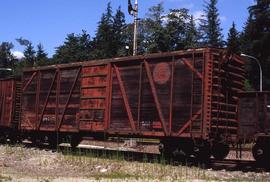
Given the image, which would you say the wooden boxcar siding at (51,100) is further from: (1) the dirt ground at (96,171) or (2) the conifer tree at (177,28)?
(2) the conifer tree at (177,28)

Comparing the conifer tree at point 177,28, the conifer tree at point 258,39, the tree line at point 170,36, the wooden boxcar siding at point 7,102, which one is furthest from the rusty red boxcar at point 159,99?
the conifer tree at point 177,28

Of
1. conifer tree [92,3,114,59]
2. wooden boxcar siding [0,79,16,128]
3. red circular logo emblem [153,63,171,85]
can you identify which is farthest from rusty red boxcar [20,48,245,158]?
conifer tree [92,3,114,59]

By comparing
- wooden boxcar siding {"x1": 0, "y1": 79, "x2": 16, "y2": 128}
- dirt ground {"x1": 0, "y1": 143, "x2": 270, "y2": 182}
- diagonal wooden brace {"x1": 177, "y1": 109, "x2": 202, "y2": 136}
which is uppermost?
wooden boxcar siding {"x1": 0, "y1": 79, "x2": 16, "y2": 128}

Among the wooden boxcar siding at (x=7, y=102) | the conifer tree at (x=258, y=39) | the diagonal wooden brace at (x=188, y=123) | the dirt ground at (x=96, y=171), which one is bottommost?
the dirt ground at (x=96, y=171)

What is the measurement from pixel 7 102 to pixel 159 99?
1294 centimetres

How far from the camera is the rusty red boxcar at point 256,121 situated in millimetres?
16734

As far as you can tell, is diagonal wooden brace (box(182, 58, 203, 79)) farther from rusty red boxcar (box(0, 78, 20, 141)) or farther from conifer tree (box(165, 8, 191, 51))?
conifer tree (box(165, 8, 191, 51))

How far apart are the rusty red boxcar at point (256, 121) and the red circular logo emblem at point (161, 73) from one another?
273cm

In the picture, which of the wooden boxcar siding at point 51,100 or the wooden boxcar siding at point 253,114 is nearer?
the wooden boxcar siding at point 253,114

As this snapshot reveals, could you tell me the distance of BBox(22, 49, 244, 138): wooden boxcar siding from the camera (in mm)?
17516

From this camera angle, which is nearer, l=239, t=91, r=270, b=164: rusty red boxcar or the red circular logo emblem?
l=239, t=91, r=270, b=164: rusty red boxcar

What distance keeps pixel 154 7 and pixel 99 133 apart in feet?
224

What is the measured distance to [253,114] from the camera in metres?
17.1

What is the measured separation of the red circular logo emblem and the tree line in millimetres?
38315
